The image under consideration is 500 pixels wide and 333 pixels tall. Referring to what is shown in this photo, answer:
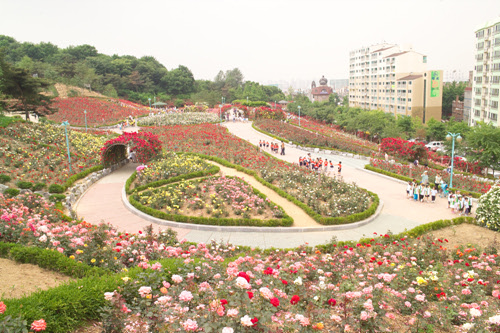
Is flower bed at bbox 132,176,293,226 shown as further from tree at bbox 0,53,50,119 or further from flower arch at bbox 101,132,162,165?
tree at bbox 0,53,50,119

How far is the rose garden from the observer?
4.95 meters

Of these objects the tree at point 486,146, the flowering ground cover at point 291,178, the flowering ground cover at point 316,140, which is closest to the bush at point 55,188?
the flowering ground cover at point 291,178

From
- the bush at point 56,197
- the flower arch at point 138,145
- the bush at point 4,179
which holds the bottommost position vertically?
the bush at point 56,197

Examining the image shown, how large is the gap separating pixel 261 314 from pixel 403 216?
12.5 meters

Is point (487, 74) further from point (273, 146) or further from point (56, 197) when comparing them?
point (56, 197)

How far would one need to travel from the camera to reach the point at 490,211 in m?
13.2

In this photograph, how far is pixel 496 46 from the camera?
44.2 meters

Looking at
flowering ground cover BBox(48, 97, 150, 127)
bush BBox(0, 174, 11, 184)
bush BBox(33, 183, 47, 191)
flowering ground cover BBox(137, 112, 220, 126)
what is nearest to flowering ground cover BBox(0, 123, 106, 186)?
bush BBox(0, 174, 11, 184)

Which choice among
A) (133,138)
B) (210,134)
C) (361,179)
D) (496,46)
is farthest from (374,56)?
(133,138)

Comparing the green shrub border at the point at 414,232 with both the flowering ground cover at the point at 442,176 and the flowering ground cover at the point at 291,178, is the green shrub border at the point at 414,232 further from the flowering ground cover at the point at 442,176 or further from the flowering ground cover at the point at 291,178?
the flowering ground cover at the point at 442,176

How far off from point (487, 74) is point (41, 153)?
49954 millimetres

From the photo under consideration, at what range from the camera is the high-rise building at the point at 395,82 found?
64375 mm

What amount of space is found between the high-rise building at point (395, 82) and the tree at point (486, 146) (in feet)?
126

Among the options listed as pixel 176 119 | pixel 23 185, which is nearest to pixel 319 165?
pixel 23 185
